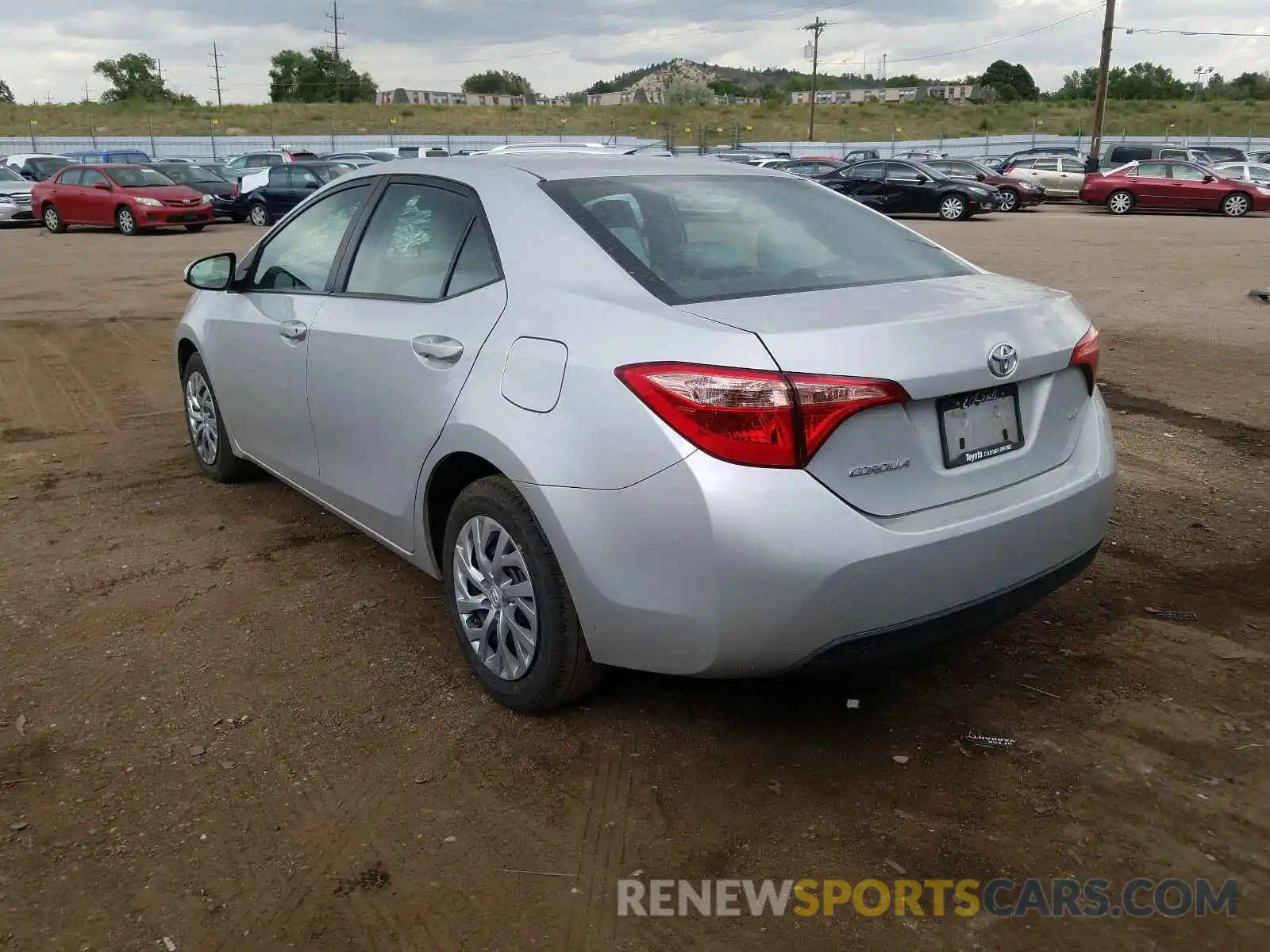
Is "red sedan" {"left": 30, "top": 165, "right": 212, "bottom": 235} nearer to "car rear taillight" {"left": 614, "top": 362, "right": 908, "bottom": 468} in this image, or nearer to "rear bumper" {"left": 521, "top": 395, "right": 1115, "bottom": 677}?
"rear bumper" {"left": 521, "top": 395, "right": 1115, "bottom": 677}

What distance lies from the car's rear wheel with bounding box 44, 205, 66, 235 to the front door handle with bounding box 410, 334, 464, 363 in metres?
23.1

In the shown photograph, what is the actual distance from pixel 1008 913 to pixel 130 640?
301 centimetres

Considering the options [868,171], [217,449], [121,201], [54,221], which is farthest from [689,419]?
[868,171]

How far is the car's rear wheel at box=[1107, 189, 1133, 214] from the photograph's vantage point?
27453 mm

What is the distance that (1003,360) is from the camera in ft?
9.03

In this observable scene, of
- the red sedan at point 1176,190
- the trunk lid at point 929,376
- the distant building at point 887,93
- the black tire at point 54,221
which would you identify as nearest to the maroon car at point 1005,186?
the red sedan at point 1176,190

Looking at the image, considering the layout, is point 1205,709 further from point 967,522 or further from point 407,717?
point 407,717

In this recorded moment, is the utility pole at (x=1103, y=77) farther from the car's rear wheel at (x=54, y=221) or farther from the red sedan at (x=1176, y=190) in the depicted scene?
the car's rear wheel at (x=54, y=221)

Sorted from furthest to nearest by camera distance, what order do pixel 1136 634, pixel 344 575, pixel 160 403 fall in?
pixel 160 403 < pixel 344 575 < pixel 1136 634

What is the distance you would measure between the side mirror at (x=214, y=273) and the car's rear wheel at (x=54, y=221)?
2088 centimetres

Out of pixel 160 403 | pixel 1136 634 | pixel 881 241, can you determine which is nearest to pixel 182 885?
pixel 881 241

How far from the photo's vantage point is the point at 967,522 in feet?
8.75

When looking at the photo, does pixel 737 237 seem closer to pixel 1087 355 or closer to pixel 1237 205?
pixel 1087 355

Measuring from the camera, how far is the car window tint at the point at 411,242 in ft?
11.3
